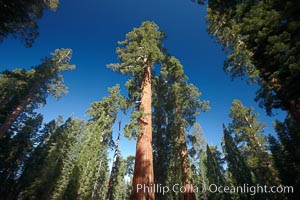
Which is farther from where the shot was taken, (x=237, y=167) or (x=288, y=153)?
(x=237, y=167)

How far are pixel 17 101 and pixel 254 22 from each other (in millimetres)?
27388

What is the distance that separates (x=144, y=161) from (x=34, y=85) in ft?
70.7

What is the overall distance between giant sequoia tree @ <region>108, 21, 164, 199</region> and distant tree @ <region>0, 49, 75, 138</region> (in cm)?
1571

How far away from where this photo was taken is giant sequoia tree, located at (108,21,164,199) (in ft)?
18.4

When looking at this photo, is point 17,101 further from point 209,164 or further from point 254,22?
point 209,164

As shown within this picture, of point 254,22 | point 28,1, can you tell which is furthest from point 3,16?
point 254,22

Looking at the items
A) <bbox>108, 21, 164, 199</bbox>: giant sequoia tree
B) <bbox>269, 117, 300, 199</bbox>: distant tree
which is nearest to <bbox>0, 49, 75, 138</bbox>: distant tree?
<bbox>108, 21, 164, 199</bbox>: giant sequoia tree

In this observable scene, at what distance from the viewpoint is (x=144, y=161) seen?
6.02m

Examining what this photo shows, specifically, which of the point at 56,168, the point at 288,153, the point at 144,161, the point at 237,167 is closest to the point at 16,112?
the point at 56,168

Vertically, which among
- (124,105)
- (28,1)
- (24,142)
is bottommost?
(124,105)

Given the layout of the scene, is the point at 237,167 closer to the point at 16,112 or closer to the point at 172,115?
the point at 172,115

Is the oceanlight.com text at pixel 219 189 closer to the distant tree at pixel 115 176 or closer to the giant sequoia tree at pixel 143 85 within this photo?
the giant sequoia tree at pixel 143 85

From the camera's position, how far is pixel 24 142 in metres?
28.1

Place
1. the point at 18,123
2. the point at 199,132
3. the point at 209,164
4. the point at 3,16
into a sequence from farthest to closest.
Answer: the point at 199,132, the point at 209,164, the point at 18,123, the point at 3,16
